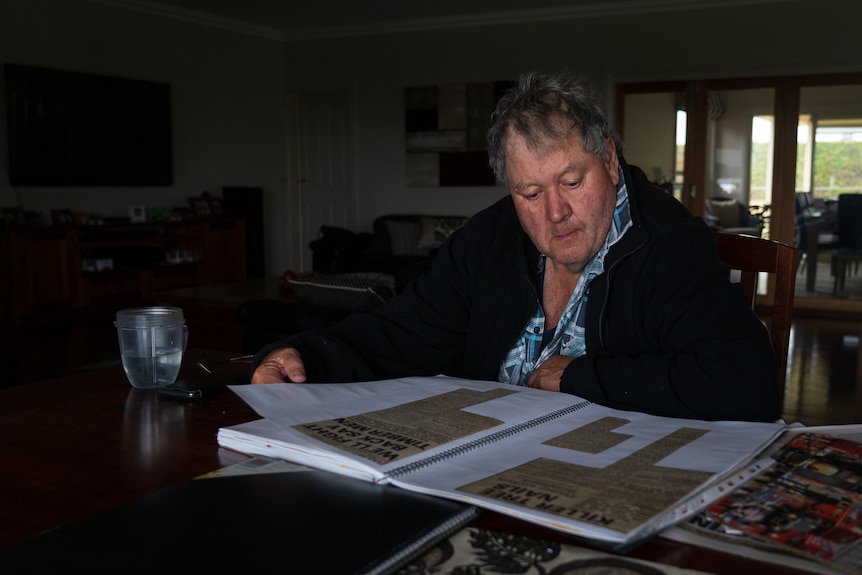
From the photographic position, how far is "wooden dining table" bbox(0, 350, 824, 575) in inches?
25.9

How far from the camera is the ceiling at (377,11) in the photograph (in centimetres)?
685

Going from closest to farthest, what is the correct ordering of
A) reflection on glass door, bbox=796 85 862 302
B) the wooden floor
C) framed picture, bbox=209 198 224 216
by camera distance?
1. the wooden floor
2. reflection on glass door, bbox=796 85 862 302
3. framed picture, bbox=209 198 224 216

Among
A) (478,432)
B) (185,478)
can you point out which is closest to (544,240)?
(478,432)

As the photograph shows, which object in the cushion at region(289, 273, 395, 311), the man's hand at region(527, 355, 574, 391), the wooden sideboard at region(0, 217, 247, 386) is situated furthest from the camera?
the wooden sideboard at region(0, 217, 247, 386)

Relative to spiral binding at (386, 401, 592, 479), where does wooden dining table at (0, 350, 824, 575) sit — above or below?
below

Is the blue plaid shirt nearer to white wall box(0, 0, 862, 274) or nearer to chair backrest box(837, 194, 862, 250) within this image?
white wall box(0, 0, 862, 274)

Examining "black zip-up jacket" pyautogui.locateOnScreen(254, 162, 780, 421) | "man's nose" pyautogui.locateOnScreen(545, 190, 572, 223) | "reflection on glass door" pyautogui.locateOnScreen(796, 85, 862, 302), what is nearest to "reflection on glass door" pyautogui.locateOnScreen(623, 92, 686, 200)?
"reflection on glass door" pyautogui.locateOnScreen(796, 85, 862, 302)

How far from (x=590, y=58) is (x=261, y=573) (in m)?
7.10

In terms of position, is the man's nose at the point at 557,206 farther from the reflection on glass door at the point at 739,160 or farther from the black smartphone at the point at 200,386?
the reflection on glass door at the point at 739,160

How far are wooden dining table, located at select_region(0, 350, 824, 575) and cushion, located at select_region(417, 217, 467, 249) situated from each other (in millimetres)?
6022

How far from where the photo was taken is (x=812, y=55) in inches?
250

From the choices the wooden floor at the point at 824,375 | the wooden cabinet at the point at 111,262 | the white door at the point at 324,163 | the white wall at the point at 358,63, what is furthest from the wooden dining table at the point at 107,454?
the white door at the point at 324,163

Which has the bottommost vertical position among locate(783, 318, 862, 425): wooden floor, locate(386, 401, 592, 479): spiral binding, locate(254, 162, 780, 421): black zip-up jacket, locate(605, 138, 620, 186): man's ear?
locate(783, 318, 862, 425): wooden floor

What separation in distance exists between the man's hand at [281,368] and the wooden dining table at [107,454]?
7 cm
